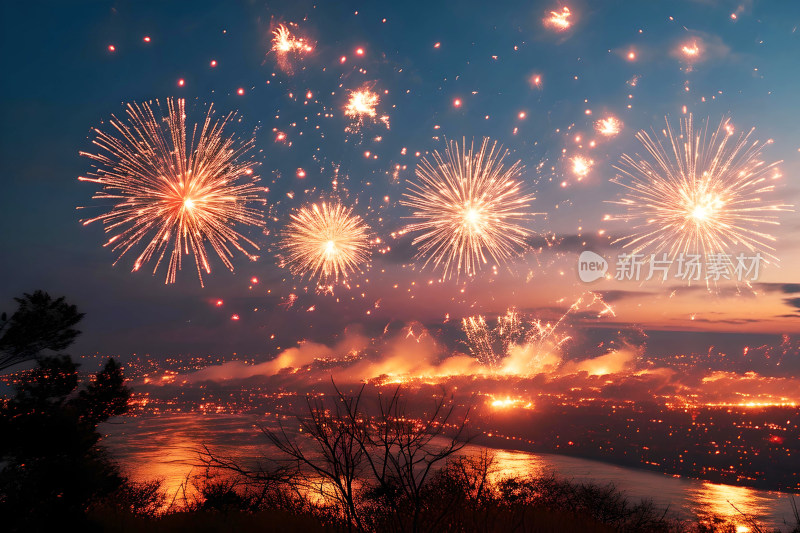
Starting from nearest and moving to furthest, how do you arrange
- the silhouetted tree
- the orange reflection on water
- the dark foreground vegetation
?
1. the dark foreground vegetation
2. the silhouetted tree
3. the orange reflection on water

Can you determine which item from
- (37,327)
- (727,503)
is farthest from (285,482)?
(727,503)

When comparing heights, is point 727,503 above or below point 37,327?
below

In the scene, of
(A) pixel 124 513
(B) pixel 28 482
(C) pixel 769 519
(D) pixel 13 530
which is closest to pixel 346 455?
(A) pixel 124 513

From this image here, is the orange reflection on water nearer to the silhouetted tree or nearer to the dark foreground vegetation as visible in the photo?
the dark foreground vegetation

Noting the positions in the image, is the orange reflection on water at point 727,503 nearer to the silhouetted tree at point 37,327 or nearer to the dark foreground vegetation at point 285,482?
the dark foreground vegetation at point 285,482

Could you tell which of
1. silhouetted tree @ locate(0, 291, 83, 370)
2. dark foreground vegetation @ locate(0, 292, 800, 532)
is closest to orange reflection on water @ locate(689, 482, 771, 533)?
dark foreground vegetation @ locate(0, 292, 800, 532)

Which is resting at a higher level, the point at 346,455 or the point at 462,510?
the point at 346,455

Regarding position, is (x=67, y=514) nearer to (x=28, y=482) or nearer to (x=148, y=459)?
(x=28, y=482)

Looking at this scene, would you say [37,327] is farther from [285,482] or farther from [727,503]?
[727,503]
